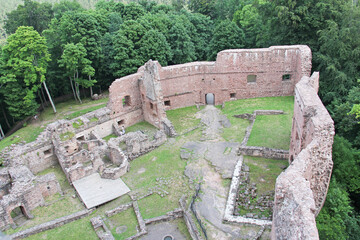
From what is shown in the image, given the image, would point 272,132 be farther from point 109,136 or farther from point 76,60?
point 76,60

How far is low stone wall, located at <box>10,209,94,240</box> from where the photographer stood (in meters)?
15.2

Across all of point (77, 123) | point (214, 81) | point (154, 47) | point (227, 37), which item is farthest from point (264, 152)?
point (227, 37)

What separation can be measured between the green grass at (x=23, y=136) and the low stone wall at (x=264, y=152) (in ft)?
58.3

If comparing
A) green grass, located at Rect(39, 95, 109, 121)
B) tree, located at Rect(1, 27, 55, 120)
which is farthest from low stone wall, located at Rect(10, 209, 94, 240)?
green grass, located at Rect(39, 95, 109, 121)

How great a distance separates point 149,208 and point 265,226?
6.15m

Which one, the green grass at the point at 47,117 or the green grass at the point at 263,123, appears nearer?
the green grass at the point at 263,123

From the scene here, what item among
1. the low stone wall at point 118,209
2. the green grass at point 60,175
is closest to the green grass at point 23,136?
the green grass at point 60,175

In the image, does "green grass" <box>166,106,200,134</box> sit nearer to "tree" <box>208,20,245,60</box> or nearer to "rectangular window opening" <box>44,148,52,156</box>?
"rectangular window opening" <box>44,148,52,156</box>

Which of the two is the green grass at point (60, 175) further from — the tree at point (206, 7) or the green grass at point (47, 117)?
the tree at point (206, 7)

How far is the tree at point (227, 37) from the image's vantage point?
35.0m

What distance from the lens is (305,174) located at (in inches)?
443

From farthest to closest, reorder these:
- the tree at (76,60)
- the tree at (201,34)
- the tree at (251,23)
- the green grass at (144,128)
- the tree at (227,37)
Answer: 1. the tree at (201,34)
2. the tree at (251,23)
3. the tree at (227,37)
4. the tree at (76,60)
5. the green grass at (144,128)

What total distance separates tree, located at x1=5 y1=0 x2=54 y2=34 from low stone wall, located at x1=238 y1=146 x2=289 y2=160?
31309mm

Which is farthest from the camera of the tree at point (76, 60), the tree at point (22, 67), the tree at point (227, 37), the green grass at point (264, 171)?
the tree at point (227, 37)
